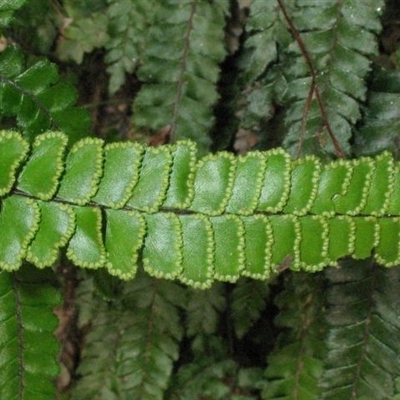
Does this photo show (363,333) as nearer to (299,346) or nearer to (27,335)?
(299,346)

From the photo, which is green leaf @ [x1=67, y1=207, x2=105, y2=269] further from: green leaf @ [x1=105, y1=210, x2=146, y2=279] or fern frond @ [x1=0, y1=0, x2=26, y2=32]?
fern frond @ [x1=0, y1=0, x2=26, y2=32]

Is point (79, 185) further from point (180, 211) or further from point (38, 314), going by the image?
point (38, 314)

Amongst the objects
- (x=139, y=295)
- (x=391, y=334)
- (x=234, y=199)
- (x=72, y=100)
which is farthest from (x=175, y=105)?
(x=391, y=334)

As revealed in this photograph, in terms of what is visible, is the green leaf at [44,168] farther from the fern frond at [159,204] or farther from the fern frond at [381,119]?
the fern frond at [381,119]

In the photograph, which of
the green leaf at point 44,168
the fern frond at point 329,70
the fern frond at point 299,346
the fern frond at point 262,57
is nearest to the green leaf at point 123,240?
the green leaf at point 44,168

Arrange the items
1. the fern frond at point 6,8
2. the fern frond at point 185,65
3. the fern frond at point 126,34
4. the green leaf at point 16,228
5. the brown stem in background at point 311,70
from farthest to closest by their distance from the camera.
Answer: the fern frond at point 126,34 → the fern frond at point 185,65 → the brown stem in background at point 311,70 → the fern frond at point 6,8 → the green leaf at point 16,228

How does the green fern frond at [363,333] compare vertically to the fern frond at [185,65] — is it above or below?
below


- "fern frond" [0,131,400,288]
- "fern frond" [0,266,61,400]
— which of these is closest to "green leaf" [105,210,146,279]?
"fern frond" [0,131,400,288]
